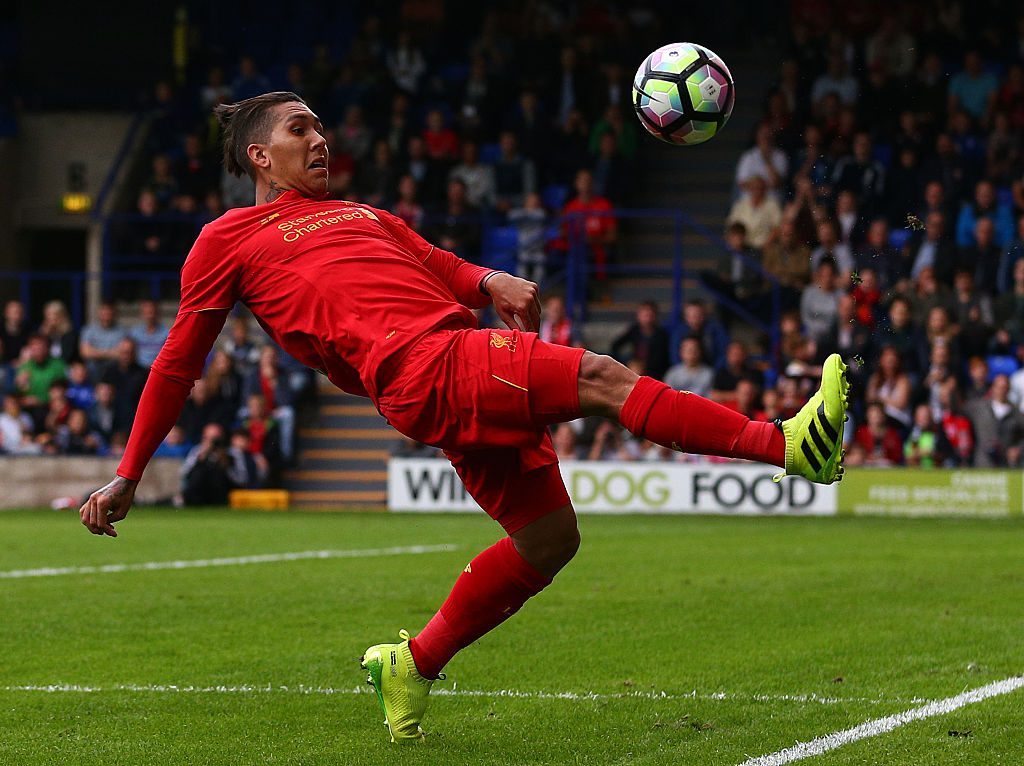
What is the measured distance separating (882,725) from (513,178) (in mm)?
17925

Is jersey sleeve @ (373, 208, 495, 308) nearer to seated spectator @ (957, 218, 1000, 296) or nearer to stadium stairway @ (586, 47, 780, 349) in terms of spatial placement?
seated spectator @ (957, 218, 1000, 296)

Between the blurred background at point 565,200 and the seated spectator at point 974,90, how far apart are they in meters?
0.04

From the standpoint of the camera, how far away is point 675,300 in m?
20.8

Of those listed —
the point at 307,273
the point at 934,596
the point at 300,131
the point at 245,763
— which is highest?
the point at 300,131

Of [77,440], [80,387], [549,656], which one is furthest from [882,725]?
[80,387]

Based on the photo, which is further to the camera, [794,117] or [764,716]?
[794,117]

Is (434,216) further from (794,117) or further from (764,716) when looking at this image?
(764,716)

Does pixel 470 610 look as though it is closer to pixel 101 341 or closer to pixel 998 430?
pixel 998 430

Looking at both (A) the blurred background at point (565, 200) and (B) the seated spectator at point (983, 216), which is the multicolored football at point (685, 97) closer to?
(A) the blurred background at point (565, 200)

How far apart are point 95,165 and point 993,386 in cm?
1464

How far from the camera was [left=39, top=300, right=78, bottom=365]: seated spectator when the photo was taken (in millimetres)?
22047

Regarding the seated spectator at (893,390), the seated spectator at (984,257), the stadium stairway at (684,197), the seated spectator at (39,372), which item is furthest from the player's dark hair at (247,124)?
the seated spectator at (39,372)

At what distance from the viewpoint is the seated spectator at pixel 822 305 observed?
747 inches

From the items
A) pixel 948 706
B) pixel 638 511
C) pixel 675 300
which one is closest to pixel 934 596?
pixel 948 706
